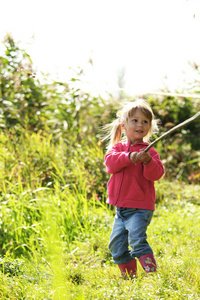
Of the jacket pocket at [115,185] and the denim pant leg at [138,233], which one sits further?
the jacket pocket at [115,185]

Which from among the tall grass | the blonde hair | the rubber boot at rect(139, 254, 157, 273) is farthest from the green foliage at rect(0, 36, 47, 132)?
the rubber boot at rect(139, 254, 157, 273)

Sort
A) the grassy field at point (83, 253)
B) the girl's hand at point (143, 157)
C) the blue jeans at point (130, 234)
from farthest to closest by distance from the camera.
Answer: the blue jeans at point (130, 234) → the girl's hand at point (143, 157) → the grassy field at point (83, 253)

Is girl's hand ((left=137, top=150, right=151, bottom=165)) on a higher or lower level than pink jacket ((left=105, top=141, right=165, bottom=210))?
higher

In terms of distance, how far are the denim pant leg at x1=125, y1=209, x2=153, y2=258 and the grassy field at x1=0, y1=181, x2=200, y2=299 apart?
0.14 meters

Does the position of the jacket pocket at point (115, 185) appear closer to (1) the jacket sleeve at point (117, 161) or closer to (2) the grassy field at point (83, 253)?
(1) the jacket sleeve at point (117, 161)

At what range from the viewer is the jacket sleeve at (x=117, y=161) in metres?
2.62

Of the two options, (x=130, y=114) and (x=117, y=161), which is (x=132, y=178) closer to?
(x=117, y=161)

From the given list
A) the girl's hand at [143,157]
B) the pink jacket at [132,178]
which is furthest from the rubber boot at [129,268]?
the girl's hand at [143,157]

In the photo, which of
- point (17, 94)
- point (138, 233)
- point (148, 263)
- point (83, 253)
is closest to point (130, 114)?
point (138, 233)

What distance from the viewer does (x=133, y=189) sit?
8.80 ft

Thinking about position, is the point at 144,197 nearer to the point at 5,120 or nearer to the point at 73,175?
the point at 73,175

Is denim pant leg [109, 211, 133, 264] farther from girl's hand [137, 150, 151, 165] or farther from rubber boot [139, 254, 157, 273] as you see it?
girl's hand [137, 150, 151, 165]

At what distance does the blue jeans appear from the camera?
2580mm

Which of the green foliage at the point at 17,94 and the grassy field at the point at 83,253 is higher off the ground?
the green foliage at the point at 17,94
